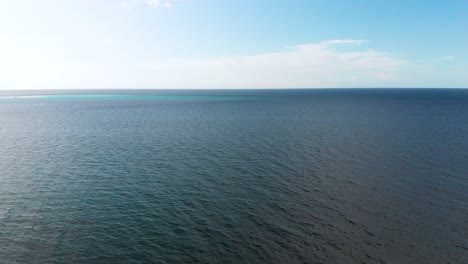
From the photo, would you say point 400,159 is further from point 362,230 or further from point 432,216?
point 362,230

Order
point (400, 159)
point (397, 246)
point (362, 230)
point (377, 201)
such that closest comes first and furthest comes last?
point (397, 246) < point (362, 230) < point (377, 201) < point (400, 159)

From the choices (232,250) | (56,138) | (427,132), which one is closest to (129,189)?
(232,250)

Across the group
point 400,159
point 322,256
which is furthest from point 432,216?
point 400,159

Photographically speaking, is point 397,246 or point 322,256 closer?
point 322,256

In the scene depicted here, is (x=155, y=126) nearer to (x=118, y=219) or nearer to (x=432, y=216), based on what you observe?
(x=118, y=219)

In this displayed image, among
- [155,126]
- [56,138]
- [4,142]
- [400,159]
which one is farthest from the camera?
[155,126]

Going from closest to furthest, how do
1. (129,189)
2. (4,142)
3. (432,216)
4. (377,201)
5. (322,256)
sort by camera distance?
(322,256)
(432,216)
(377,201)
(129,189)
(4,142)

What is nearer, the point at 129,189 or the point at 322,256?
the point at 322,256

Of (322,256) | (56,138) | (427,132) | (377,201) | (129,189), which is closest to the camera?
(322,256)
